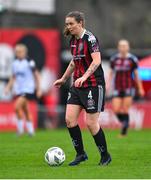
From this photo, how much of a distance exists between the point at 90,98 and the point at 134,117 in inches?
610

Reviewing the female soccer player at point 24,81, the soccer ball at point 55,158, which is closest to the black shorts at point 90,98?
the soccer ball at point 55,158

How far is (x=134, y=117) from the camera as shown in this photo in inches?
1062

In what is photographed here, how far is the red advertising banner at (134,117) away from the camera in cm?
Answer: 2667

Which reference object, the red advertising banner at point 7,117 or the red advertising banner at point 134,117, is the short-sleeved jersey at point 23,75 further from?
the red advertising banner at point 134,117

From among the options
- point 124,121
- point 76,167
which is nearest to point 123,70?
point 124,121

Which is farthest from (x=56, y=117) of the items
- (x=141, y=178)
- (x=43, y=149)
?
(x=141, y=178)

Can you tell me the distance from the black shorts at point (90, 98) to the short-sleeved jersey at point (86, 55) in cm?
8

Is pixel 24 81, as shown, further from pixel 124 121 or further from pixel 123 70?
pixel 124 121

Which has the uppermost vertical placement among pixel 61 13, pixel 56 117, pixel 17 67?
pixel 61 13

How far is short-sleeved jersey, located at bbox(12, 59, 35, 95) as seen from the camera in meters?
20.8

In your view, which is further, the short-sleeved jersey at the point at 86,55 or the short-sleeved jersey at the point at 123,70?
the short-sleeved jersey at the point at 123,70

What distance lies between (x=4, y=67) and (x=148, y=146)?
12628 millimetres

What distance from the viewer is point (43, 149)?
598 inches

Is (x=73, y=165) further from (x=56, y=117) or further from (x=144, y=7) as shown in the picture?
(x=144, y=7)
